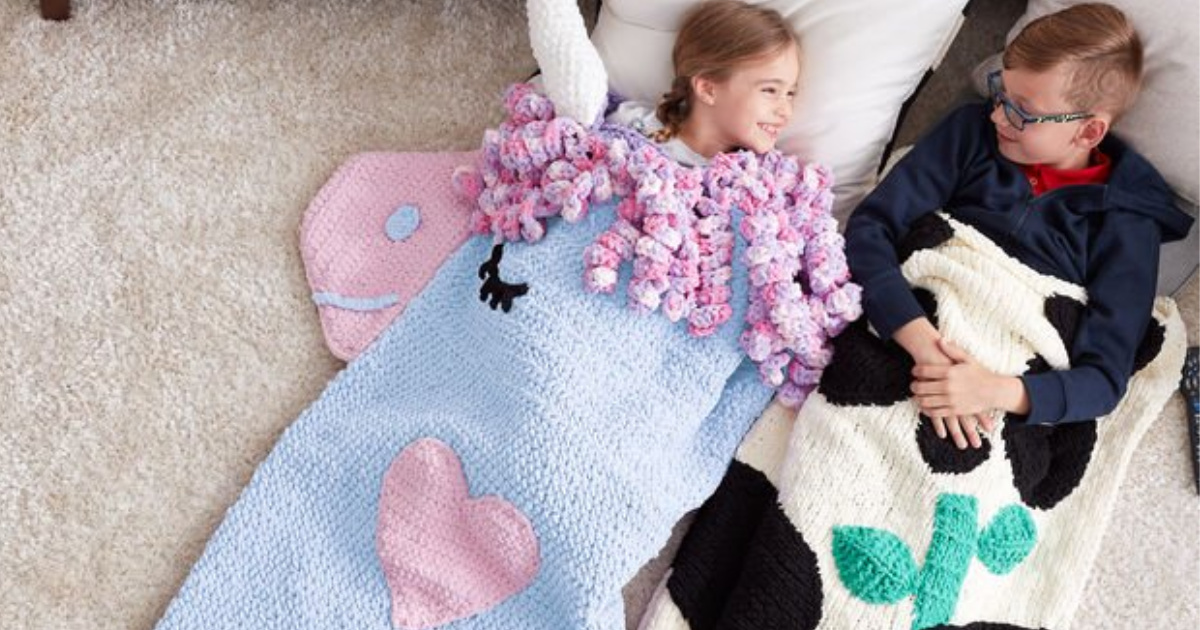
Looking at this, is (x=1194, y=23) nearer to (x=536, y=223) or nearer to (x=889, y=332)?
(x=889, y=332)

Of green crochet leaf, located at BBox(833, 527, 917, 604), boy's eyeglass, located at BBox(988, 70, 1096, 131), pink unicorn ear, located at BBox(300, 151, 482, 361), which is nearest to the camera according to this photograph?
green crochet leaf, located at BBox(833, 527, 917, 604)

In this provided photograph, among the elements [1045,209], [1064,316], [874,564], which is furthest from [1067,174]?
[874,564]

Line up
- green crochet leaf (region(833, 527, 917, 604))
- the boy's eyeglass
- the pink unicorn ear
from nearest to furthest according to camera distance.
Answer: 1. green crochet leaf (region(833, 527, 917, 604))
2. the boy's eyeglass
3. the pink unicorn ear

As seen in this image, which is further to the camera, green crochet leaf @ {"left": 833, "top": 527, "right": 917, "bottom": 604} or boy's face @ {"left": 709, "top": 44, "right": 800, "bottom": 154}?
boy's face @ {"left": 709, "top": 44, "right": 800, "bottom": 154}

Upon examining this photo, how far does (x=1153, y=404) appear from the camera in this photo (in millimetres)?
1312

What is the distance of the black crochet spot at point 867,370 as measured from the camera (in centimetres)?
119

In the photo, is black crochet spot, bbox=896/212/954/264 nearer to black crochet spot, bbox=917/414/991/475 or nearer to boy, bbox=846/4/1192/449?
boy, bbox=846/4/1192/449

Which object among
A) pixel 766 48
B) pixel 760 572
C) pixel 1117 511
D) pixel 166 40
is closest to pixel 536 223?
pixel 766 48

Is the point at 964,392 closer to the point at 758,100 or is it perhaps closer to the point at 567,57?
the point at 758,100

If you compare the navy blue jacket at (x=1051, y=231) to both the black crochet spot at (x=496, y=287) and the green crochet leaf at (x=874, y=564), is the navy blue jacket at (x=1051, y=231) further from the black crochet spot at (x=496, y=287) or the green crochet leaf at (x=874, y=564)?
the black crochet spot at (x=496, y=287)

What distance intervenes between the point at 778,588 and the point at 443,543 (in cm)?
34

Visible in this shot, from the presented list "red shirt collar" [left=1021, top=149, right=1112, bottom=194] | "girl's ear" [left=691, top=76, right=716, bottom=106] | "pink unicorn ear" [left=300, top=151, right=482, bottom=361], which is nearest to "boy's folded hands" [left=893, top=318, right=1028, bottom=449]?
"red shirt collar" [left=1021, top=149, right=1112, bottom=194]

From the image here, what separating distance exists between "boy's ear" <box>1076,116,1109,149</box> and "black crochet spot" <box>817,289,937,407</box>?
24 cm

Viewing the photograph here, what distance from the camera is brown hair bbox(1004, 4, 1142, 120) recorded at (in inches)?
47.3
